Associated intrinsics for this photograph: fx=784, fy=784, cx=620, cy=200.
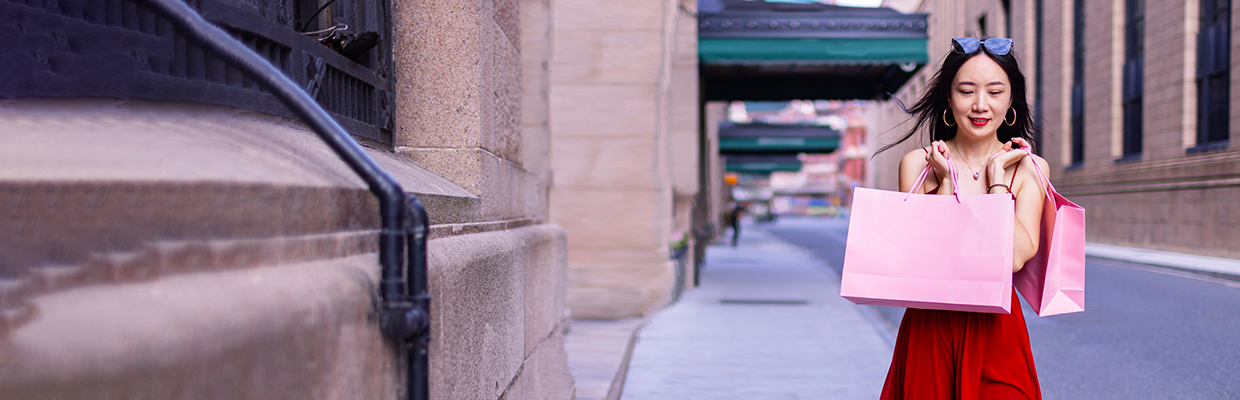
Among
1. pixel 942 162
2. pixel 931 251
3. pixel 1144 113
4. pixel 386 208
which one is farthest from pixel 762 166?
pixel 386 208

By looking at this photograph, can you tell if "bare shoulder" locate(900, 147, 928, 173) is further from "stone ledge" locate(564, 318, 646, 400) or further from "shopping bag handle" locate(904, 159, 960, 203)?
"stone ledge" locate(564, 318, 646, 400)

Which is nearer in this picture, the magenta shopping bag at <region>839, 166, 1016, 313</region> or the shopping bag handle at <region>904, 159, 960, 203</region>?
the magenta shopping bag at <region>839, 166, 1016, 313</region>

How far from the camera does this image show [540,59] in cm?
559

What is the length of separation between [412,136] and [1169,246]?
2224cm

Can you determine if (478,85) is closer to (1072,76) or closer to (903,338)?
(903,338)

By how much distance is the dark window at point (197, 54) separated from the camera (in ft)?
5.52

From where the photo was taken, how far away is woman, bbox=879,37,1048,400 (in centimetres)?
262

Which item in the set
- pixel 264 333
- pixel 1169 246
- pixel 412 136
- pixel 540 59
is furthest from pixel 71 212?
pixel 1169 246

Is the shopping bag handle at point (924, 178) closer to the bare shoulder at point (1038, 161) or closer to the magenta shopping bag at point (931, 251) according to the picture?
the magenta shopping bag at point (931, 251)

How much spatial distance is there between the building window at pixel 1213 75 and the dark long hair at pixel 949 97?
62.6ft

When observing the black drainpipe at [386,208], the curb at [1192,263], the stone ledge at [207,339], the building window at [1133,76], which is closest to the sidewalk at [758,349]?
the black drainpipe at [386,208]

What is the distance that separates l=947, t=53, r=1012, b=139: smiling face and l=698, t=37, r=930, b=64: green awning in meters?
11.3

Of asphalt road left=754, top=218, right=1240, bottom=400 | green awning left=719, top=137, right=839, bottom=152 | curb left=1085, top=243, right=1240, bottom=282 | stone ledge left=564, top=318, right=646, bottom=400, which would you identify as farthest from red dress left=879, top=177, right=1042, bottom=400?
green awning left=719, top=137, right=839, bottom=152

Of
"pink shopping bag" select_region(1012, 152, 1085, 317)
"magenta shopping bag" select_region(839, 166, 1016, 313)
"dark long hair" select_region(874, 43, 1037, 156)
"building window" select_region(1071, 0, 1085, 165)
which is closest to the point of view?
"magenta shopping bag" select_region(839, 166, 1016, 313)
